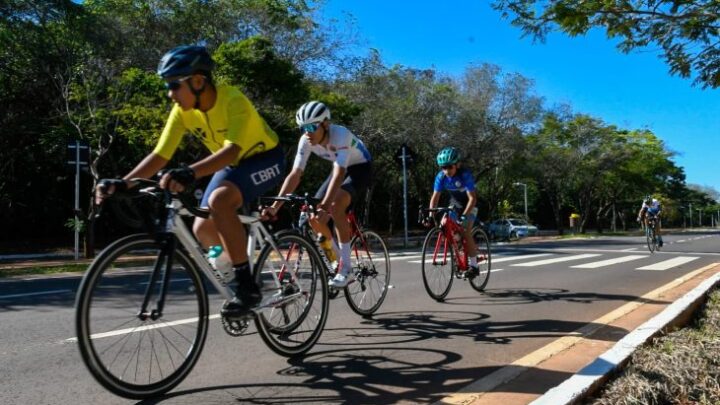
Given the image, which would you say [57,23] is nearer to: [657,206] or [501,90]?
[657,206]

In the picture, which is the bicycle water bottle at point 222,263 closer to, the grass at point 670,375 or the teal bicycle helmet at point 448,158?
the grass at point 670,375

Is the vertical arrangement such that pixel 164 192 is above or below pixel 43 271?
above

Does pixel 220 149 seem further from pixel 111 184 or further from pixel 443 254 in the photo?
pixel 443 254

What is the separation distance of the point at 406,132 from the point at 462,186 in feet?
68.6

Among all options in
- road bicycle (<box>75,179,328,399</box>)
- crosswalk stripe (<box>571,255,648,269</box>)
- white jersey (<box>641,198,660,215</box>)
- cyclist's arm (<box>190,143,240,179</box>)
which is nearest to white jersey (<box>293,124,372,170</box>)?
road bicycle (<box>75,179,328,399</box>)

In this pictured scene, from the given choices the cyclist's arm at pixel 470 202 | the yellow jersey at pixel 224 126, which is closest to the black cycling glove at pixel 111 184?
the yellow jersey at pixel 224 126

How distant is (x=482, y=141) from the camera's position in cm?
3109

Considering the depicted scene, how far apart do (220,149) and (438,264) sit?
418 cm

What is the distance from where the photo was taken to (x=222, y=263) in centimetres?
377

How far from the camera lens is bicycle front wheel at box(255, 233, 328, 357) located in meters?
4.19

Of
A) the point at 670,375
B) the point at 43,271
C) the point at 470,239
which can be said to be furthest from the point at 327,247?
the point at 43,271

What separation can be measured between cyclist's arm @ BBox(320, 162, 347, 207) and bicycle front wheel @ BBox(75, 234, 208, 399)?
161 cm

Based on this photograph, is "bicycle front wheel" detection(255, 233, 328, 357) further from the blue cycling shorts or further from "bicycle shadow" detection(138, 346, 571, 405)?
the blue cycling shorts

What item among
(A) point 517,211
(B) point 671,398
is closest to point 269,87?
(B) point 671,398
